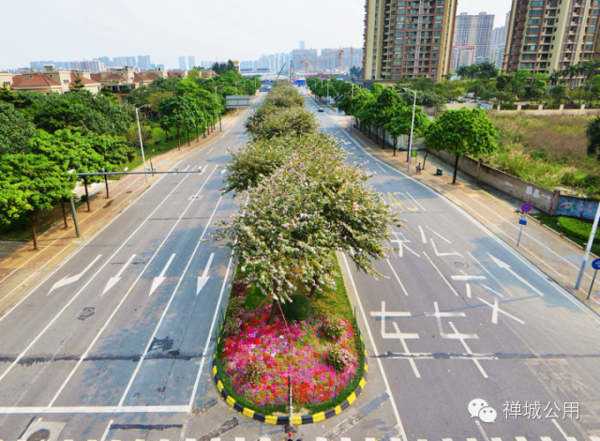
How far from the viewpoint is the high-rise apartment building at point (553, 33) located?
109938mm

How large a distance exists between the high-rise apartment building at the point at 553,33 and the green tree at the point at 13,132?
13597 cm

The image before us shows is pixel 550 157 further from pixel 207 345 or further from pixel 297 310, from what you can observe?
pixel 207 345

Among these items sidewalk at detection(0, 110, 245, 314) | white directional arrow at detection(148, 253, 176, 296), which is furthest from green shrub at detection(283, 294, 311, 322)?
A: sidewalk at detection(0, 110, 245, 314)

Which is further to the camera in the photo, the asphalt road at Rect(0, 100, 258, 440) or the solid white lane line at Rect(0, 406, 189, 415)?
the asphalt road at Rect(0, 100, 258, 440)

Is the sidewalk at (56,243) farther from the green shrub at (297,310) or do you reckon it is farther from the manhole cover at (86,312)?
the green shrub at (297,310)

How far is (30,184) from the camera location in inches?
1027

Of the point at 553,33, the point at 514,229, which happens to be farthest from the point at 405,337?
the point at 553,33

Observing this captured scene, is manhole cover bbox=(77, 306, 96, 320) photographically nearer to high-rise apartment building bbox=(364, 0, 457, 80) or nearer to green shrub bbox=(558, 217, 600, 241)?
green shrub bbox=(558, 217, 600, 241)

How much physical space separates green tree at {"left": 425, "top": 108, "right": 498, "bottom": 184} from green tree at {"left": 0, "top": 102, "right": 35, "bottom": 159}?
43.3m

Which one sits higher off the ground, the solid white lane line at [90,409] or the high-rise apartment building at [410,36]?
the high-rise apartment building at [410,36]

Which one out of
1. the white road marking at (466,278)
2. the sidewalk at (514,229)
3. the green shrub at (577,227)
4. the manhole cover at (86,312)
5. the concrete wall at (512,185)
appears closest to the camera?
the manhole cover at (86,312)

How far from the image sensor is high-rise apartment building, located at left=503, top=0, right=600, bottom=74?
10994cm

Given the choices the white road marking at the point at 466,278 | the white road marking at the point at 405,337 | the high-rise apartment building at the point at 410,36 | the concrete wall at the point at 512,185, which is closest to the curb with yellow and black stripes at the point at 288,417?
the white road marking at the point at 405,337


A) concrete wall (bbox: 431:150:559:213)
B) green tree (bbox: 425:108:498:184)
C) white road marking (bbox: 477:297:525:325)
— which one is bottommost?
white road marking (bbox: 477:297:525:325)
